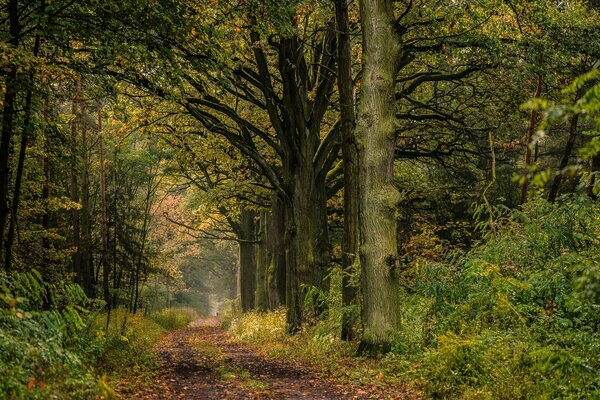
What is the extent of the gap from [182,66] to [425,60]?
7.41 metres

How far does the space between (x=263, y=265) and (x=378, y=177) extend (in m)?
19.1

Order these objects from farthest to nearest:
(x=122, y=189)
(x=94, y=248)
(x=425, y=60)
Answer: (x=122, y=189) < (x=94, y=248) < (x=425, y=60)

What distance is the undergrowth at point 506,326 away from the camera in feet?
17.9

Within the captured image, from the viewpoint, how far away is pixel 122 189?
26031 mm

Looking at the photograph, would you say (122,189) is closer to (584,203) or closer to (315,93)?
(315,93)

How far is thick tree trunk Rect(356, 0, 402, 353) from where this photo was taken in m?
8.95

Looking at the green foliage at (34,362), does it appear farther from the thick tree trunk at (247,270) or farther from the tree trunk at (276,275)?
the thick tree trunk at (247,270)

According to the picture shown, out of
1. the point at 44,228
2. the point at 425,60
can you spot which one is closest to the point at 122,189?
the point at 44,228

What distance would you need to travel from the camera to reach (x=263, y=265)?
27.5 m

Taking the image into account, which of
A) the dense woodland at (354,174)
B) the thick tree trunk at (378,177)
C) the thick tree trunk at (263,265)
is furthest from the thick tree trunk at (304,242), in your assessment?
the thick tree trunk at (263,265)

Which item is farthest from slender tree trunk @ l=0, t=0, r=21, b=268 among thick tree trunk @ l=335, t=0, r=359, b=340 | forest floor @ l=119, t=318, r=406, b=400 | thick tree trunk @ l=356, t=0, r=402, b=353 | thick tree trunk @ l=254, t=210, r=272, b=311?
thick tree trunk @ l=254, t=210, r=272, b=311

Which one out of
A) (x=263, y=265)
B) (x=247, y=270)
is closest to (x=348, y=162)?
(x=263, y=265)

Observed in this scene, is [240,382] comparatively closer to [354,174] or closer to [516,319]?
[516,319]

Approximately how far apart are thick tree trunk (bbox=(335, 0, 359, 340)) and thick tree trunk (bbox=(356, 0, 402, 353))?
4.75 feet
